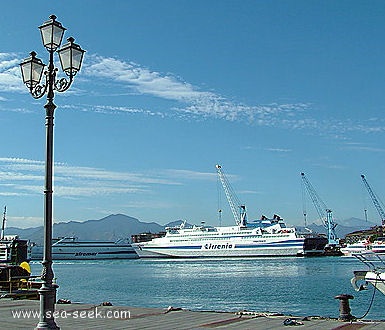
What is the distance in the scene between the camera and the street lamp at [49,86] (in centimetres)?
854

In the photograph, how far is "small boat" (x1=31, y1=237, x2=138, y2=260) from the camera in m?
140

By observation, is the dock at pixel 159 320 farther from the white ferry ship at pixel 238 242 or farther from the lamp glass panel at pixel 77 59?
the white ferry ship at pixel 238 242

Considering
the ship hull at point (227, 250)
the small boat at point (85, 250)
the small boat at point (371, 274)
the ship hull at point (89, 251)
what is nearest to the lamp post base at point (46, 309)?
the small boat at point (371, 274)

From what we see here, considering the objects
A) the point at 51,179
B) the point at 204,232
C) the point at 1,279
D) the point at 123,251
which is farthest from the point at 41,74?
the point at 123,251

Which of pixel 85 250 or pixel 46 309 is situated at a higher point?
pixel 46 309

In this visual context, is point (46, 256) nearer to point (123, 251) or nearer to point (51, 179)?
point (51, 179)

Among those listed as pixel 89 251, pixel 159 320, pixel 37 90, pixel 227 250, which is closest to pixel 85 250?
pixel 89 251

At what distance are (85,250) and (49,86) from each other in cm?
13901

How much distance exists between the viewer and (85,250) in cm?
14312

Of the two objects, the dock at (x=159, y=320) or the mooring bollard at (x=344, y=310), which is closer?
the dock at (x=159, y=320)

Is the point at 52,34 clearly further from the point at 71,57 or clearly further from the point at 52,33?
the point at 71,57

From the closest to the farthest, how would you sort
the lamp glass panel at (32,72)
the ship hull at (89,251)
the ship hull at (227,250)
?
the lamp glass panel at (32,72) → the ship hull at (227,250) → the ship hull at (89,251)

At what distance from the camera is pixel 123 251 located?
5797 inches

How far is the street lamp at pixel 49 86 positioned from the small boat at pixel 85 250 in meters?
134
